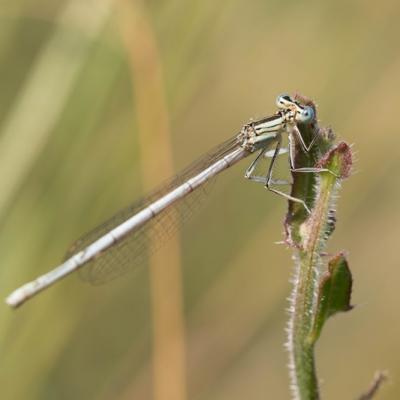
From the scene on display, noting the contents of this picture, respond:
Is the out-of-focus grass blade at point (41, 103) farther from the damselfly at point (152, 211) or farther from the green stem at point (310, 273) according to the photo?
the green stem at point (310, 273)

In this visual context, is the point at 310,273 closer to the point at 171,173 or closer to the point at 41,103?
the point at 41,103

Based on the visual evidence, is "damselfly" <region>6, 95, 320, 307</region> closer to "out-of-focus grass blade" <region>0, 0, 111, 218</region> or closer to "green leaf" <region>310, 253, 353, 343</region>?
"out-of-focus grass blade" <region>0, 0, 111, 218</region>

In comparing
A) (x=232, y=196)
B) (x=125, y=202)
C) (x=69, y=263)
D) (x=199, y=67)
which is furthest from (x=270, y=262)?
(x=69, y=263)

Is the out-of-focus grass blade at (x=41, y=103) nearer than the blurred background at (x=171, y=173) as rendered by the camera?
Yes

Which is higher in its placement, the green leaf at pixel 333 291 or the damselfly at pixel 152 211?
the damselfly at pixel 152 211

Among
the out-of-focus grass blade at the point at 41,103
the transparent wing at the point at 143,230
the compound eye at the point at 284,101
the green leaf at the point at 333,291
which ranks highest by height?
the out-of-focus grass blade at the point at 41,103

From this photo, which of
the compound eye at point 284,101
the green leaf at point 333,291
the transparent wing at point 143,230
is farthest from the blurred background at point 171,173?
the green leaf at point 333,291

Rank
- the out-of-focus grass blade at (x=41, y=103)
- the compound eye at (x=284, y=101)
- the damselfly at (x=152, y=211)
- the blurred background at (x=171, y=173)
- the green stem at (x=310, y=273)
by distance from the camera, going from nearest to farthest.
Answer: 1. the green stem at (x=310, y=273)
2. the compound eye at (x=284, y=101)
3. the damselfly at (x=152, y=211)
4. the out-of-focus grass blade at (x=41, y=103)
5. the blurred background at (x=171, y=173)
